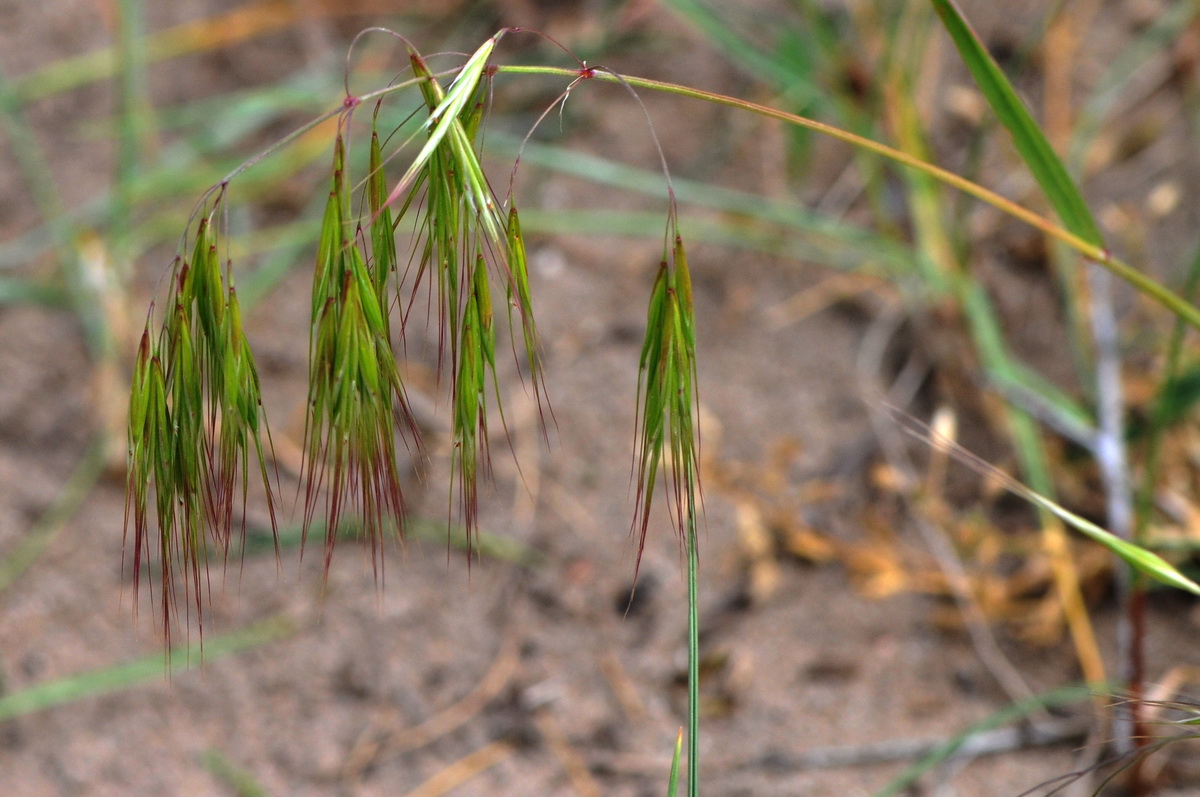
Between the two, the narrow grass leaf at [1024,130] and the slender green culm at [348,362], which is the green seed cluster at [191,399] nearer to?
the slender green culm at [348,362]

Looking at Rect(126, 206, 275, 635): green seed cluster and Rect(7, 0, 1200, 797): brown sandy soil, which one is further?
Rect(7, 0, 1200, 797): brown sandy soil

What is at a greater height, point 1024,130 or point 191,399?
point 1024,130

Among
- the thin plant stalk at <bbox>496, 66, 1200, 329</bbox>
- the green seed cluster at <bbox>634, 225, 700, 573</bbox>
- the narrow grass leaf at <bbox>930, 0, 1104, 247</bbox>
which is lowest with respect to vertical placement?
Answer: the green seed cluster at <bbox>634, 225, 700, 573</bbox>

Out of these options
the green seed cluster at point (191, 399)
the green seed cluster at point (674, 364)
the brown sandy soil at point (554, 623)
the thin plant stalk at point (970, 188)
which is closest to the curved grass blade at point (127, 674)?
the brown sandy soil at point (554, 623)

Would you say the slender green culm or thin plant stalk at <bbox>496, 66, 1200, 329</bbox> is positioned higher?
thin plant stalk at <bbox>496, 66, 1200, 329</bbox>

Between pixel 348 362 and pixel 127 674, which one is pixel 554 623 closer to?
pixel 127 674

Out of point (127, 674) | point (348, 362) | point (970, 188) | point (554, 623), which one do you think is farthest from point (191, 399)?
point (554, 623)

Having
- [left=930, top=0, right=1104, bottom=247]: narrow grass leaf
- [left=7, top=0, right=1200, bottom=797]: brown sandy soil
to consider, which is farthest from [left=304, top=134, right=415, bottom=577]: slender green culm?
[left=7, top=0, right=1200, bottom=797]: brown sandy soil

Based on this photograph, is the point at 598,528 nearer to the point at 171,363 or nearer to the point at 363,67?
the point at 171,363

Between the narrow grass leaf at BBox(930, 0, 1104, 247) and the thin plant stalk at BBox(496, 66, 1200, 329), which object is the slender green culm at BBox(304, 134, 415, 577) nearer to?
the thin plant stalk at BBox(496, 66, 1200, 329)
